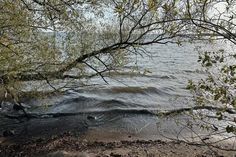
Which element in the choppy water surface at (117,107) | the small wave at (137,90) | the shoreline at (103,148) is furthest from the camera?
the small wave at (137,90)

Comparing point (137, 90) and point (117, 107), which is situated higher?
point (137, 90)

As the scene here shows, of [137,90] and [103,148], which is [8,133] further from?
[137,90]

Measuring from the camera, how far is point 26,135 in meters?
15.7

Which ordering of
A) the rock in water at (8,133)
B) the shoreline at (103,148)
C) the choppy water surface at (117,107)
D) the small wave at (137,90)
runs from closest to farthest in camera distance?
the shoreline at (103,148)
the rock in water at (8,133)
the choppy water surface at (117,107)
the small wave at (137,90)

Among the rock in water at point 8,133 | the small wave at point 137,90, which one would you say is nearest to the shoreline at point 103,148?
the rock in water at point 8,133

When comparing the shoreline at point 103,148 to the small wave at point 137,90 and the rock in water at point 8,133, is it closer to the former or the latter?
the rock in water at point 8,133

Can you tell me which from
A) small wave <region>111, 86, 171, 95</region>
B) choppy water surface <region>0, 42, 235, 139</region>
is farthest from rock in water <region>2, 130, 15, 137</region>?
small wave <region>111, 86, 171, 95</region>

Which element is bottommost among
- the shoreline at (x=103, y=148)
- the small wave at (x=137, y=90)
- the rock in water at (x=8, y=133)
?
the shoreline at (x=103, y=148)

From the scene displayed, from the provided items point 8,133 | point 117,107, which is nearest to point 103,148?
point 8,133

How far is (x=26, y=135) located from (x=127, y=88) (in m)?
12.2

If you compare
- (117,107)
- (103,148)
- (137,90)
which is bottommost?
(103,148)

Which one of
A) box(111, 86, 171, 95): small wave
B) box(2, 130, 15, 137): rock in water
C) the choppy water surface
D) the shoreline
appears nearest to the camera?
the shoreline

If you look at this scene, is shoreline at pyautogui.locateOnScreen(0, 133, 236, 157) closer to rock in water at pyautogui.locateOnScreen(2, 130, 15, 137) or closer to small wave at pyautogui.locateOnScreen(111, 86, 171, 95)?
rock in water at pyautogui.locateOnScreen(2, 130, 15, 137)

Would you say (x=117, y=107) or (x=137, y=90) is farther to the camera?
(x=137, y=90)
